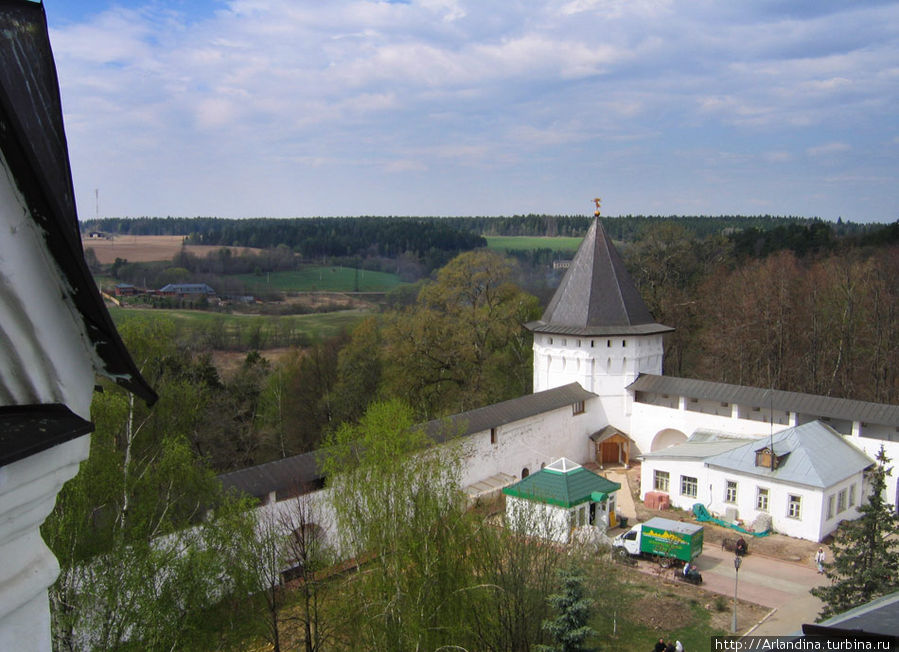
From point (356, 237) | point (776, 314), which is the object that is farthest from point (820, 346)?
point (356, 237)

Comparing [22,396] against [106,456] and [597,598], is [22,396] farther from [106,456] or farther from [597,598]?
Result: [597,598]

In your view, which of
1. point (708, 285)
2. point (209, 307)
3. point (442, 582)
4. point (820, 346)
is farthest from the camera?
point (209, 307)

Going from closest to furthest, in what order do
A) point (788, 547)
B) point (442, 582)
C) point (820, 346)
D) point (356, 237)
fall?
point (442, 582) → point (788, 547) → point (820, 346) → point (356, 237)

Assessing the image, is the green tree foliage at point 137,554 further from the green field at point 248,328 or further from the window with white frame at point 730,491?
the green field at point 248,328

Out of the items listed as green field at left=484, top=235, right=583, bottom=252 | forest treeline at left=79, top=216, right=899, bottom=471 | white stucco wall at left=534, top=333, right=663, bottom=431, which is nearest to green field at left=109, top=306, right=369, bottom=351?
forest treeline at left=79, top=216, right=899, bottom=471

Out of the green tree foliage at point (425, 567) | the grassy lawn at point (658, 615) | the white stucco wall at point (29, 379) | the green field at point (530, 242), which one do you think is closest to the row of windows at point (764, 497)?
the grassy lawn at point (658, 615)

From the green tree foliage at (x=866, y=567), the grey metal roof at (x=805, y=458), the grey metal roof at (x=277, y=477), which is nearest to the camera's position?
the green tree foliage at (x=866, y=567)
